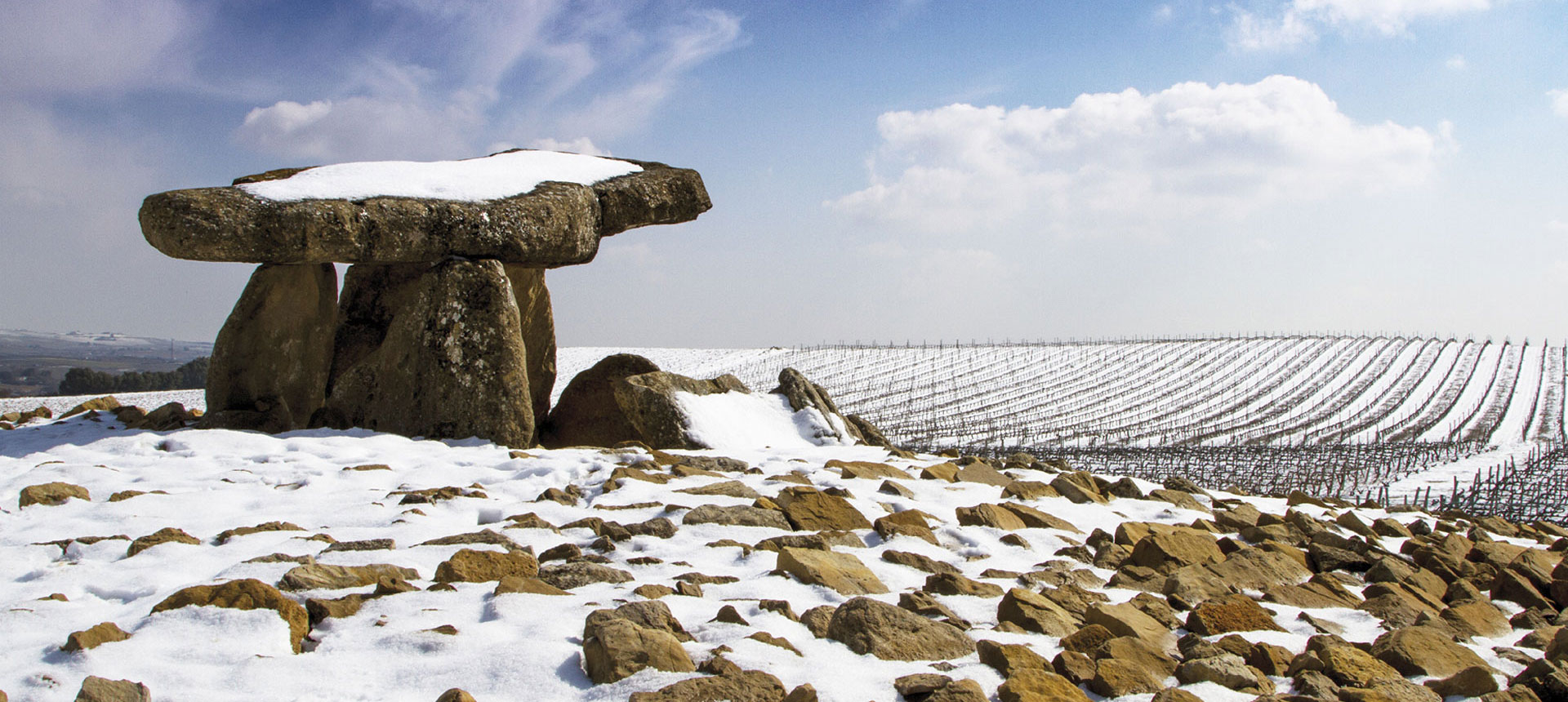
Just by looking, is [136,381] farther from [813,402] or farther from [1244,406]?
[1244,406]

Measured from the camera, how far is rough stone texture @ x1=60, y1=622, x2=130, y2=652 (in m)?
3.46

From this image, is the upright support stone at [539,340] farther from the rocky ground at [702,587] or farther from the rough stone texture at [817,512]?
the rough stone texture at [817,512]

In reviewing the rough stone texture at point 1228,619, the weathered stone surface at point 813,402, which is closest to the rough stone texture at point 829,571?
the rough stone texture at point 1228,619

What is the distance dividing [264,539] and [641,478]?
102 inches

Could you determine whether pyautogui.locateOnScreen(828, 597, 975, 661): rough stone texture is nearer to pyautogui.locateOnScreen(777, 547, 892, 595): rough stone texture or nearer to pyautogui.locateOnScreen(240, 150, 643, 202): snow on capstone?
pyautogui.locateOnScreen(777, 547, 892, 595): rough stone texture

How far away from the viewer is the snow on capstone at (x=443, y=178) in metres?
9.60

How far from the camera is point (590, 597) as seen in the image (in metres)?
4.36

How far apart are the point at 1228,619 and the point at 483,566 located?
368 centimetres

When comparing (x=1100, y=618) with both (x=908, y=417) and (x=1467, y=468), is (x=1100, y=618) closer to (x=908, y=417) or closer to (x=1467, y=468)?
(x=1467, y=468)

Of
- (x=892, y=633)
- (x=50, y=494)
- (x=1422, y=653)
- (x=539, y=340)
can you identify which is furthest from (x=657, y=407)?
(x=1422, y=653)

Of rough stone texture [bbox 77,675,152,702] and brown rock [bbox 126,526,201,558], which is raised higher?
brown rock [bbox 126,526,201,558]

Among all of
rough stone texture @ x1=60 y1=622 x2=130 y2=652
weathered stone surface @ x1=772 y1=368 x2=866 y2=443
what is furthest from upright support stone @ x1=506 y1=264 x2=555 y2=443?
rough stone texture @ x1=60 y1=622 x2=130 y2=652

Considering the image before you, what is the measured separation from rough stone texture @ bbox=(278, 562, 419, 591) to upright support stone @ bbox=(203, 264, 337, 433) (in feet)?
21.7

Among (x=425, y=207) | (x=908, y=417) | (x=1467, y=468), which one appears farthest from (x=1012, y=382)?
(x=425, y=207)
